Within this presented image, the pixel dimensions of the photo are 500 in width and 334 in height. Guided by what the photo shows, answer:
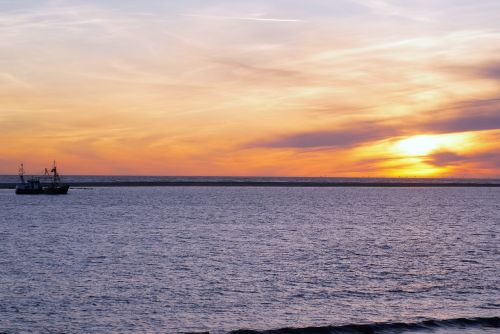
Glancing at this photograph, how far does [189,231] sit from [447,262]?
36841 millimetres

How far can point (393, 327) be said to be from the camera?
107 feet

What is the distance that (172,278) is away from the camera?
4644 centimetres

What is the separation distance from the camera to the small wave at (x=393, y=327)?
31.7 metres

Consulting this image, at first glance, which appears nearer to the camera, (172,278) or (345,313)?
(345,313)

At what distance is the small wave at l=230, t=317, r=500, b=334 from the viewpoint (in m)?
31.7

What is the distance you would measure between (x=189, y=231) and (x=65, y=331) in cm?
5155

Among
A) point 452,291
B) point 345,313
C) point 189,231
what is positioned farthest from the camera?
point 189,231

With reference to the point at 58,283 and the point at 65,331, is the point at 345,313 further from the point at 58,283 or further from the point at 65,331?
the point at 58,283

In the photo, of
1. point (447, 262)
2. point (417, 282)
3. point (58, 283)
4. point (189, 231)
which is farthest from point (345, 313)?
point (189, 231)

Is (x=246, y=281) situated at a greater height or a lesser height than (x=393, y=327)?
Result: greater

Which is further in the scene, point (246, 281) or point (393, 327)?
point (246, 281)

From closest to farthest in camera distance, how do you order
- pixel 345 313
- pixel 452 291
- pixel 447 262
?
pixel 345 313
pixel 452 291
pixel 447 262

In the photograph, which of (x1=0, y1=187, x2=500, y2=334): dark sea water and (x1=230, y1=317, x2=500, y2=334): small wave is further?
(x1=0, y1=187, x2=500, y2=334): dark sea water

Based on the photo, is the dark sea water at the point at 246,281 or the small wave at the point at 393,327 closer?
the small wave at the point at 393,327
